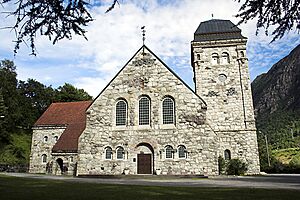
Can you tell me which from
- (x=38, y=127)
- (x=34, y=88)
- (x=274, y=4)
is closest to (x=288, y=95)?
(x=34, y=88)

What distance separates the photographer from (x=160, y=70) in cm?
2567

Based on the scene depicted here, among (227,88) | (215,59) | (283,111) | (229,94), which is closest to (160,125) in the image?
(229,94)

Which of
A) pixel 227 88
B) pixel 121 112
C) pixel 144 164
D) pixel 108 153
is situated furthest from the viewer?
pixel 227 88

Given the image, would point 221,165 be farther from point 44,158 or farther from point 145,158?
point 44,158

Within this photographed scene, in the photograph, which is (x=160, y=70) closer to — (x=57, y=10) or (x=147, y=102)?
(x=147, y=102)

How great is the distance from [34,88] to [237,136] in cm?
5727

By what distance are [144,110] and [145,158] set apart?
4225 millimetres

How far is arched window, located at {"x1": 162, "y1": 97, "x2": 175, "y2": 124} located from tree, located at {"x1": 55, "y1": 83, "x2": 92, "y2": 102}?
1660 inches

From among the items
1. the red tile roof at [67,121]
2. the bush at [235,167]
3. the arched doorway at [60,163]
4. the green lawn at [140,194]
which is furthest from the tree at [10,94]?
the green lawn at [140,194]

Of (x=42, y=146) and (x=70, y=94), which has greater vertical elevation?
(x=70, y=94)

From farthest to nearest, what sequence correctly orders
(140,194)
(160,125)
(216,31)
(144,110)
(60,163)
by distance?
1. (216,31)
2. (60,163)
3. (144,110)
4. (160,125)
5. (140,194)

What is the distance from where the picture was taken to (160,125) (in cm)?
2441

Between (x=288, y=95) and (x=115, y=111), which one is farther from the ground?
(x=288, y=95)

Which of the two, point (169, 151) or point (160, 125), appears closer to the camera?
point (169, 151)
